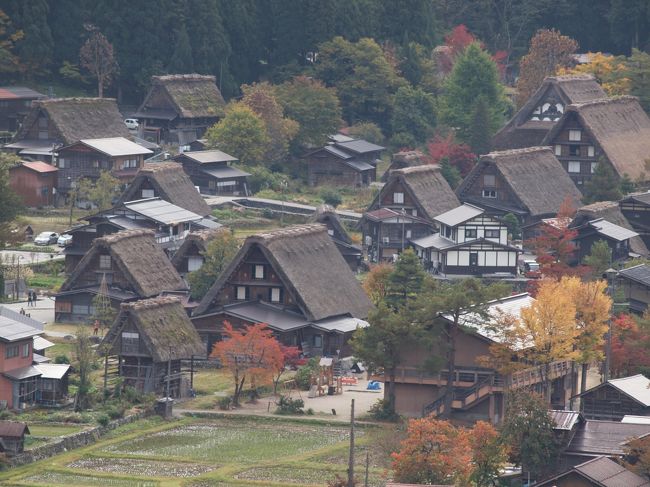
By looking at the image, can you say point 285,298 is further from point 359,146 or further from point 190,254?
point 359,146

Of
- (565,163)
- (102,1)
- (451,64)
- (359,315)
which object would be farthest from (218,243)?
(451,64)

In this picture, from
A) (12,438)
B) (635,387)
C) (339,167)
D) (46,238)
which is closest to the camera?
(12,438)

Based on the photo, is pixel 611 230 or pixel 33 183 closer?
pixel 611 230

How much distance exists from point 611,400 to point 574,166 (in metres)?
35.2

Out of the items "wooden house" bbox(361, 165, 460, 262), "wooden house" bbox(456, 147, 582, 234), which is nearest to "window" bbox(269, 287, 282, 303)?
"wooden house" bbox(361, 165, 460, 262)

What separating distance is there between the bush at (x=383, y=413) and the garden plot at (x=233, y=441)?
1.22 meters

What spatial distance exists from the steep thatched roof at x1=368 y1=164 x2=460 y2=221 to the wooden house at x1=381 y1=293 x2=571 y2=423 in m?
22.3

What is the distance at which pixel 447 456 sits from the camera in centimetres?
4894

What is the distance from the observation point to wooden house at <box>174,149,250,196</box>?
89.1m

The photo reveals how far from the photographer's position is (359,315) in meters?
68.3

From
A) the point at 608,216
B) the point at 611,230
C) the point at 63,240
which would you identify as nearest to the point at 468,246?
the point at 611,230

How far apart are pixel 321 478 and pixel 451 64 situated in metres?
63.6

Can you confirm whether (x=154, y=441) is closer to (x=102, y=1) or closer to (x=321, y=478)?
(x=321, y=478)

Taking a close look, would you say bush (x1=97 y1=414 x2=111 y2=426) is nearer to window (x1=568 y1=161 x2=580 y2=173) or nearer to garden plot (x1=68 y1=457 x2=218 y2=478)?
garden plot (x1=68 y1=457 x2=218 y2=478)
